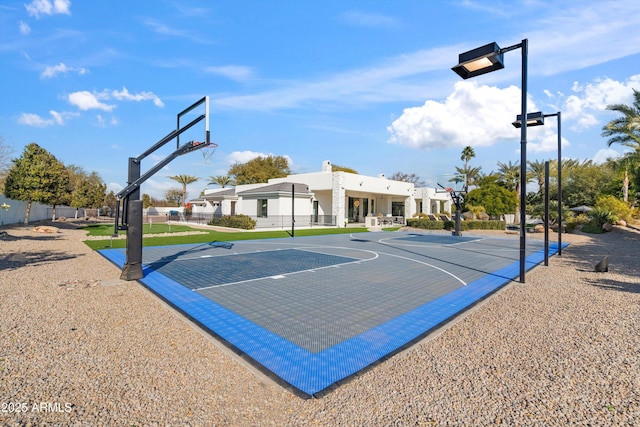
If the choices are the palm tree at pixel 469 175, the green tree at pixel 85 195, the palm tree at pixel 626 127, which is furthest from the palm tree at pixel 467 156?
the green tree at pixel 85 195

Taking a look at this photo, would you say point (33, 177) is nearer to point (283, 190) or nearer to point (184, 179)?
point (283, 190)

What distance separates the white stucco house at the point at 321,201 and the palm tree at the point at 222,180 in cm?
1567

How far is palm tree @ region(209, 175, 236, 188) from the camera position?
60188mm

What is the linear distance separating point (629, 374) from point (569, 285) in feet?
18.7

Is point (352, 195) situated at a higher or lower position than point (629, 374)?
higher

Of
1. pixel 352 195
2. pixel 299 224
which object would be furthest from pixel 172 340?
pixel 352 195

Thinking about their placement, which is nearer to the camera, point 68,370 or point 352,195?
point 68,370

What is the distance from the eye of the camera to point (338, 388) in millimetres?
3736

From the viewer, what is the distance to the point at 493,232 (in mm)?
28031

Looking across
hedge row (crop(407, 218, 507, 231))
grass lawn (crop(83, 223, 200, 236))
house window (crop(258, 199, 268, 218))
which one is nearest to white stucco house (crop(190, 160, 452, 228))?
house window (crop(258, 199, 268, 218))

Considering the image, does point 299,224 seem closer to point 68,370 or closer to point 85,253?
point 85,253

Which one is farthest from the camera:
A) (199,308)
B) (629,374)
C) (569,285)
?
(569,285)

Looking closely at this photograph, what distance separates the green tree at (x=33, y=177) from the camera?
2512cm

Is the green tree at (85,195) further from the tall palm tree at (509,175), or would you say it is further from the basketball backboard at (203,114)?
the tall palm tree at (509,175)
